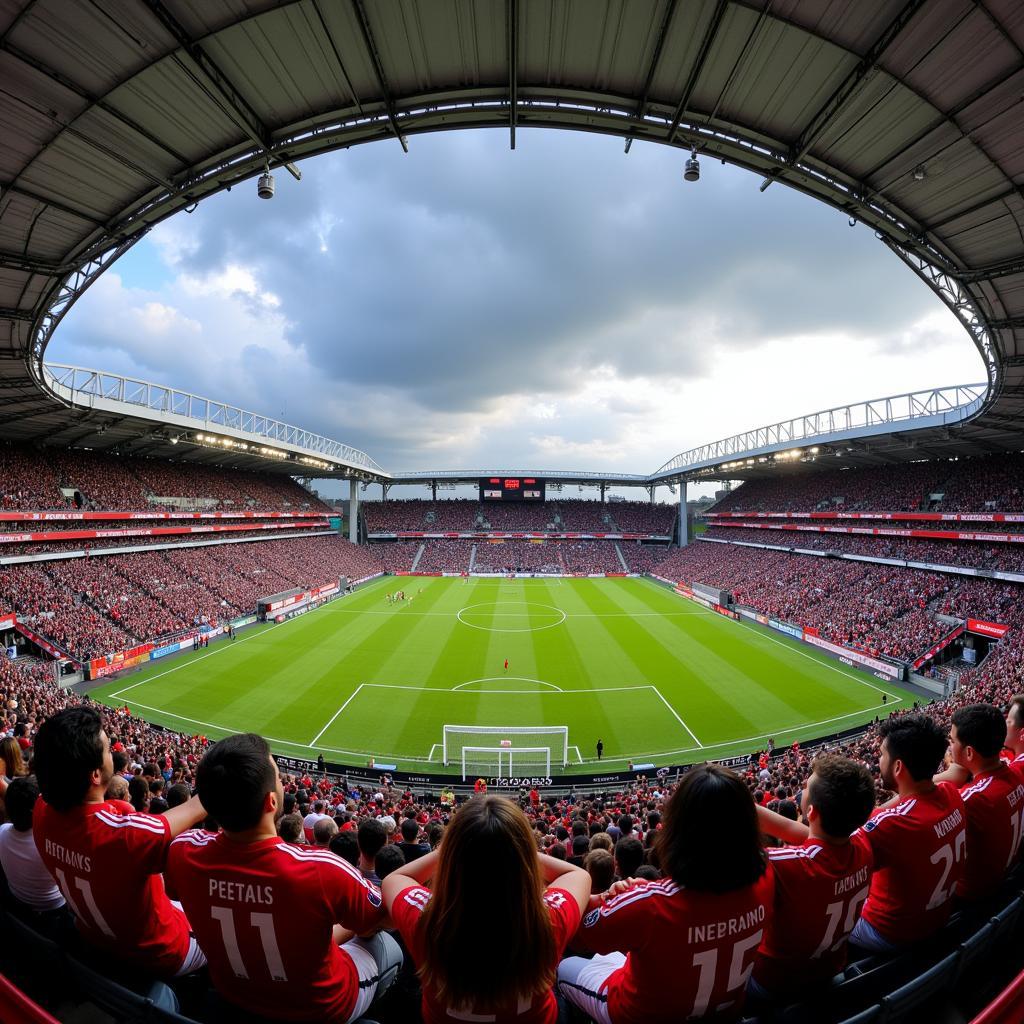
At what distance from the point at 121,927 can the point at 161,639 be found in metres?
31.8

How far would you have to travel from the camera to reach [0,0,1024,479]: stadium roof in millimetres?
7641

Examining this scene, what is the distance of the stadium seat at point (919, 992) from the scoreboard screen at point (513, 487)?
76015mm

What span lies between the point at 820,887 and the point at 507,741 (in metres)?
17.3

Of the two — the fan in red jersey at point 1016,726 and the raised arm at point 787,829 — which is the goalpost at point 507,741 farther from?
the raised arm at point 787,829

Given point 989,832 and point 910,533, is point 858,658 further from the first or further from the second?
point 989,832

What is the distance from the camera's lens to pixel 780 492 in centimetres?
5684

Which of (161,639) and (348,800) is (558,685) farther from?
(161,639)

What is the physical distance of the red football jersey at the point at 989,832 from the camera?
3.32 metres

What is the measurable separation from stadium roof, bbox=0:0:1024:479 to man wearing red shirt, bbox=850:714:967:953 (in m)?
10.1

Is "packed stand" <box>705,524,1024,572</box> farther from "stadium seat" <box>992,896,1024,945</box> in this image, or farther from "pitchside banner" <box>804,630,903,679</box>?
"stadium seat" <box>992,896,1024,945</box>

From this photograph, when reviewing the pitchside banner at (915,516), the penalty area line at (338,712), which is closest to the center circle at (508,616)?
the penalty area line at (338,712)

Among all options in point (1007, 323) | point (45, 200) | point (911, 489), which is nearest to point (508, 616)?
point (911, 489)

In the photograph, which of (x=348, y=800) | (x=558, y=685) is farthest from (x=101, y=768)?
(x=558, y=685)

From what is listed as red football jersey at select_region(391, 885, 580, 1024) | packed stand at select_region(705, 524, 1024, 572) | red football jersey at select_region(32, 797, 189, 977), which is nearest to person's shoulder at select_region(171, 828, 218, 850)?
red football jersey at select_region(32, 797, 189, 977)
